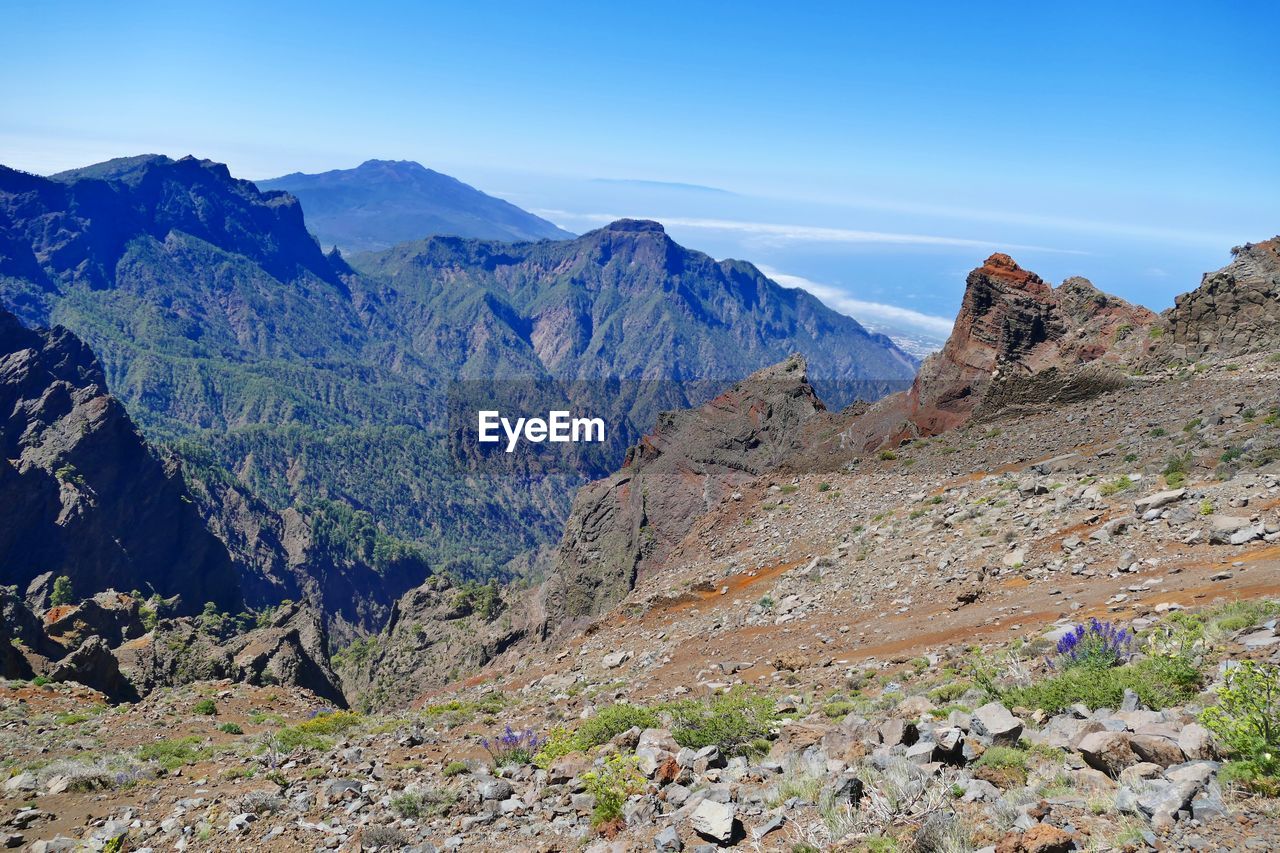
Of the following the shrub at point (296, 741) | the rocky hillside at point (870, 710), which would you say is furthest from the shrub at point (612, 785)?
the shrub at point (296, 741)

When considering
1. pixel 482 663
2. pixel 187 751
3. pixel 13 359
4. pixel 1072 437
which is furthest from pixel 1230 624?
pixel 13 359

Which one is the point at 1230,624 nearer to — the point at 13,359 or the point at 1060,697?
the point at 1060,697

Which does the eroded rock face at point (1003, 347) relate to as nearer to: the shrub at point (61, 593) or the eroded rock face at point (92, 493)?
the shrub at point (61, 593)

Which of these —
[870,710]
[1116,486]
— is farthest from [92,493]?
[870,710]

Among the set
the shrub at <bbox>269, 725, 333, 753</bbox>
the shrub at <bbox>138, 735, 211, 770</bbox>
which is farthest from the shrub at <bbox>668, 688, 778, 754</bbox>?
the shrub at <bbox>138, 735, 211, 770</bbox>

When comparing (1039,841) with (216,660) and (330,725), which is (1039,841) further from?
(216,660)

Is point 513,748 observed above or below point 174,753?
above
